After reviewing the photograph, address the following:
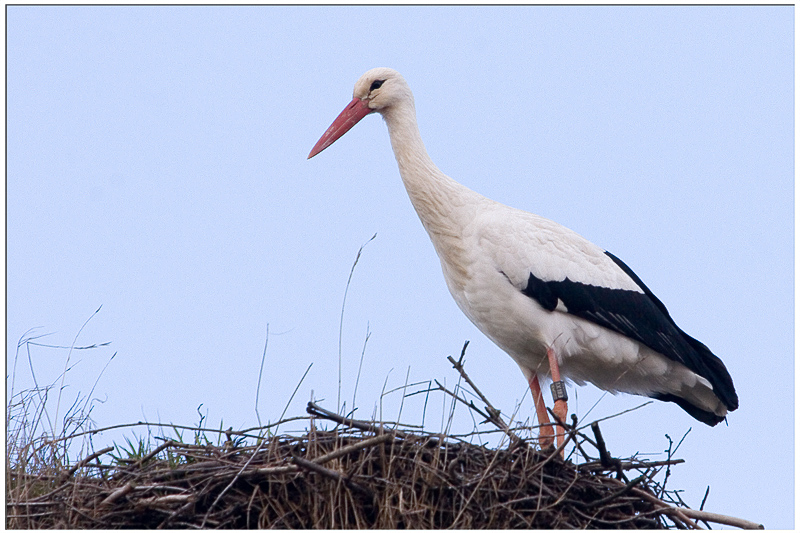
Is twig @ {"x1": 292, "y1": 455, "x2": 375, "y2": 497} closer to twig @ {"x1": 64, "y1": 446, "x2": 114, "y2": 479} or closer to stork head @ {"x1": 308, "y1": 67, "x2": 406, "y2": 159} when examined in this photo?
twig @ {"x1": 64, "y1": 446, "x2": 114, "y2": 479}

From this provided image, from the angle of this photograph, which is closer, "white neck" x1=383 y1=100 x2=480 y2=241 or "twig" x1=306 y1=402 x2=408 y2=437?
"twig" x1=306 y1=402 x2=408 y2=437

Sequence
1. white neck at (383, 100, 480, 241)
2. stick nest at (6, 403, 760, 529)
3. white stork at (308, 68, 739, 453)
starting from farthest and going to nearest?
white neck at (383, 100, 480, 241)
white stork at (308, 68, 739, 453)
stick nest at (6, 403, 760, 529)

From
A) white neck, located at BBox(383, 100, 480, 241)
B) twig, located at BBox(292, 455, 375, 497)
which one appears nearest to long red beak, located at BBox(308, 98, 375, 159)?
white neck, located at BBox(383, 100, 480, 241)

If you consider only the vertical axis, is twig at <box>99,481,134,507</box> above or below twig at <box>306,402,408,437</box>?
below

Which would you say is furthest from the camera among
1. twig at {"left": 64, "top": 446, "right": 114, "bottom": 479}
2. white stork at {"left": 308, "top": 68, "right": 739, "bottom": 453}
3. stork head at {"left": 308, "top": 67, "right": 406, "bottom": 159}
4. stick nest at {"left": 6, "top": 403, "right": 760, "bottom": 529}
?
stork head at {"left": 308, "top": 67, "right": 406, "bottom": 159}

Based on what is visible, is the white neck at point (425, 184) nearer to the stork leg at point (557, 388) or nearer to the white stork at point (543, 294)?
the white stork at point (543, 294)

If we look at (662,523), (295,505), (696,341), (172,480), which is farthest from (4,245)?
(696,341)

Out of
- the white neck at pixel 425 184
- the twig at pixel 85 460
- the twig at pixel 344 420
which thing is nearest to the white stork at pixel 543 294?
the white neck at pixel 425 184

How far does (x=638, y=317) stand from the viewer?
523cm

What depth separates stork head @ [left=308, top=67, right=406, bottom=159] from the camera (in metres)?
5.51

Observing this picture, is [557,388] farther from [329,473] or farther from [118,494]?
[118,494]

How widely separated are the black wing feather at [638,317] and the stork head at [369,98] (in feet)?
4.46

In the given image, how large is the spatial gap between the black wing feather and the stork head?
1360 millimetres

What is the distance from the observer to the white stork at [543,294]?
497cm
